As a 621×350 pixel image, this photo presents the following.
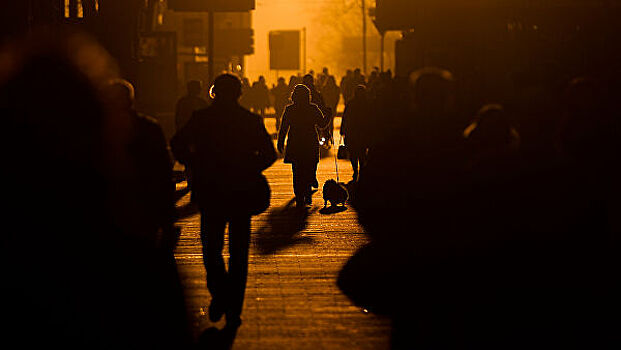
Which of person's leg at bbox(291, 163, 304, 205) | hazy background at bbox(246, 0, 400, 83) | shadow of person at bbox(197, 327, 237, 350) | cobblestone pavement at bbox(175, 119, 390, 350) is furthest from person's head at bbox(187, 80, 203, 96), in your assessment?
hazy background at bbox(246, 0, 400, 83)

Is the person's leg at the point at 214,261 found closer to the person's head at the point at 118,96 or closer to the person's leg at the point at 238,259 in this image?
the person's leg at the point at 238,259

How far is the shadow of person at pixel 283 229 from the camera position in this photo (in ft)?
40.2

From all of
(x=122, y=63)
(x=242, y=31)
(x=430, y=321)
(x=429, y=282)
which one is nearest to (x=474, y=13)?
(x=122, y=63)

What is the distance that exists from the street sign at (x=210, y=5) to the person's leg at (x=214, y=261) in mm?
12761

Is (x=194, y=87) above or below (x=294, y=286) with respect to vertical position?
above

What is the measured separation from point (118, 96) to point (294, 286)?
2310mm

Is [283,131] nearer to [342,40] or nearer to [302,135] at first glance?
[302,135]

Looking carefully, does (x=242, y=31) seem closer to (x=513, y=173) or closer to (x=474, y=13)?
(x=474, y=13)

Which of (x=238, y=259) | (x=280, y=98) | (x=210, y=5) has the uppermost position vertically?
(x=210, y=5)

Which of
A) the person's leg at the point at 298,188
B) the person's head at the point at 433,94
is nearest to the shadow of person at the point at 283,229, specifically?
the person's leg at the point at 298,188

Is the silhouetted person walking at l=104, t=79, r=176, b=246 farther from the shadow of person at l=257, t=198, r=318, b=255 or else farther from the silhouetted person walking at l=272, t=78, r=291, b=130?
the silhouetted person walking at l=272, t=78, r=291, b=130

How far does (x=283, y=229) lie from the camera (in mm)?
13594

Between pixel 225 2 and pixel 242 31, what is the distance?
25.2m

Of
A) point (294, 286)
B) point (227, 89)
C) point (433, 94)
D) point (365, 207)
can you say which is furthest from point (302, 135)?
point (227, 89)
